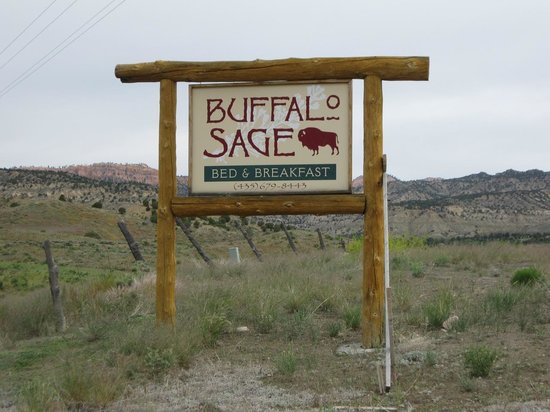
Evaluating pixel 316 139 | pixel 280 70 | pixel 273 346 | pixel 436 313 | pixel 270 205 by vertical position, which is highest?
pixel 280 70

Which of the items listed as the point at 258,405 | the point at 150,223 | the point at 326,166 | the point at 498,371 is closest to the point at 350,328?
the point at 326,166

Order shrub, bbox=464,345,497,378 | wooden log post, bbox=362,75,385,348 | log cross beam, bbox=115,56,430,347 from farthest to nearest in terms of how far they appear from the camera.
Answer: log cross beam, bbox=115,56,430,347, wooden log post, bbox=362,75,385,348, shrub, bbox=464,345,497,378

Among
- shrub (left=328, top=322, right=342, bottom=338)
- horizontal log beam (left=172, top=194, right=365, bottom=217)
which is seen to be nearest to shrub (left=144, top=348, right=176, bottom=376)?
horizontal log beam (left=172, top=194, right=365, bottom=217)

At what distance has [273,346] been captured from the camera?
8.94 metres

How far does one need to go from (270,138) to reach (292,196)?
84cm

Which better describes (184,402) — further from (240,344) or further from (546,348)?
(546,348)

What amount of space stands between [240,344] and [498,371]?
3283 millimetres

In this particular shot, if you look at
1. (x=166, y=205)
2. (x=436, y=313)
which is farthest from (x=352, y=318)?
(x=166, y=205)

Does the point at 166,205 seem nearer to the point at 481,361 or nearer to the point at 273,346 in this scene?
the point at 273,346

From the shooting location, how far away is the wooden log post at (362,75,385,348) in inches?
345

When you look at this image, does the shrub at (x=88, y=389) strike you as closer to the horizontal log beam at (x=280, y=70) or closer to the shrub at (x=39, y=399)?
the shrub at (x=39, y=399)

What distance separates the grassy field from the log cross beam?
69 cm

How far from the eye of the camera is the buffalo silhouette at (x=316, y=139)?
364 inches

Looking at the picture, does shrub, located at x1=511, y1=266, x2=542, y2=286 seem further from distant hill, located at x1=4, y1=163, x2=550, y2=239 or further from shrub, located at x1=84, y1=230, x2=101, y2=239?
distant hill, located at x1=4, y1=163, x2=550, y2=239
